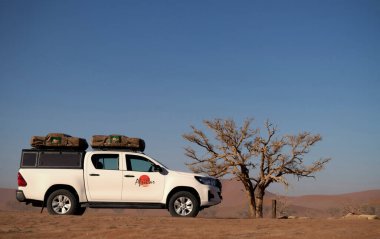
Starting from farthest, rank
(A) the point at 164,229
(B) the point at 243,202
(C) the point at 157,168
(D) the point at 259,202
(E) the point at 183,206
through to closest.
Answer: (B) the point at 243,202
(D) the point at 259,202
(C) the point at 157,168
(E) the point at 183,206
(A) the point at 164,229

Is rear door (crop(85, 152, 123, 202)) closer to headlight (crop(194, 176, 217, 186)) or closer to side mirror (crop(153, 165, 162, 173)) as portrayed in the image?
side mirror (crop(153, 165, 162, 173))

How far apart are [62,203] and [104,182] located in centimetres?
146

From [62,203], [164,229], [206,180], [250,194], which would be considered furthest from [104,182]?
[250,194]

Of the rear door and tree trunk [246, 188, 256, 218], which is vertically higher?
the rear door

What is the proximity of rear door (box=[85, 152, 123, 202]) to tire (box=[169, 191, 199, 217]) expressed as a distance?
166cm

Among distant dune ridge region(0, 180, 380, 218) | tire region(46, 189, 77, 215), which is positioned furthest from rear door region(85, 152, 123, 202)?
distant dune ridge region(0, 180, 380, 218)

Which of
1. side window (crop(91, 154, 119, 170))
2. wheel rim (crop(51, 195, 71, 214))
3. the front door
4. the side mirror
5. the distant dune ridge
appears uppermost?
side window (crop(91, 154, 119, 170))

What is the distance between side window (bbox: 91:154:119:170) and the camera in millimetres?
13742

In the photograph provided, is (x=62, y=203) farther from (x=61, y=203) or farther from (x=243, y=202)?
(x=243, y=202)

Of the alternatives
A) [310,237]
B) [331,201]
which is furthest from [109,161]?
[331,201]

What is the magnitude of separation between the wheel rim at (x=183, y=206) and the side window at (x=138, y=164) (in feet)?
4.15

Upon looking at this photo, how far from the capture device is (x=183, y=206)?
13492 mm

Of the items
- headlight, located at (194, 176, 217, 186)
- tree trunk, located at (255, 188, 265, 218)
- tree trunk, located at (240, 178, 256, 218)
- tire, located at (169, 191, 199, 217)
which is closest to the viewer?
tire, located at (169, 191, 199, 217)

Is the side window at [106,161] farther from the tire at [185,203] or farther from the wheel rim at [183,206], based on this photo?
the wheel rim at [183,206]
